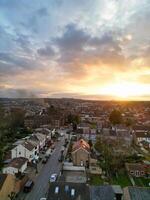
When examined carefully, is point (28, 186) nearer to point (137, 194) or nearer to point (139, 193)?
point (137, 194)

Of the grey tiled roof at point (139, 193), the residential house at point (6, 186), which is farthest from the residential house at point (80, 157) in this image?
the grey tiled roof at point (139, 193)

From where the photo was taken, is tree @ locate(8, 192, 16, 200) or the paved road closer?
tree @ locate(8, 192, 16, 200)

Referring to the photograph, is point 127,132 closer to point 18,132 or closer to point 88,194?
point 18,132

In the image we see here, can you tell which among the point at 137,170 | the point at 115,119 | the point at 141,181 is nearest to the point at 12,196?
the point at 141,181

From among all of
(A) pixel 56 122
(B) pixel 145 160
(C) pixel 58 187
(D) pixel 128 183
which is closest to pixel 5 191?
(C) pixel 58 187

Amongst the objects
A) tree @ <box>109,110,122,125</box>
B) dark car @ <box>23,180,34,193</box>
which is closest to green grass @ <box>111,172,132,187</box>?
dark car @ <box>23,180,34,193</box>

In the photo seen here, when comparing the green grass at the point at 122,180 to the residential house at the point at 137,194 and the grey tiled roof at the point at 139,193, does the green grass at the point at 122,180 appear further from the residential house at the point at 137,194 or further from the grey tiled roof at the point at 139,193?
the grey tiled roof at the point at 139,193

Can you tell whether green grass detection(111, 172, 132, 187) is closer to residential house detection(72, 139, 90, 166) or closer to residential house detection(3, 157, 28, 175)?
residential house detection(72, 139, 90, 166)
